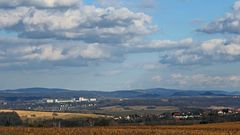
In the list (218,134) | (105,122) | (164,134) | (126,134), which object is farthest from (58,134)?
(105,122)

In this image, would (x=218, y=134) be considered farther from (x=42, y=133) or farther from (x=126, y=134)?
(x=42, y=133)

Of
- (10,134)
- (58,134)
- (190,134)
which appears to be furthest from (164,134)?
(10,134)

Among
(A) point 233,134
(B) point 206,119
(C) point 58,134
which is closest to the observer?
(C) point 58,134

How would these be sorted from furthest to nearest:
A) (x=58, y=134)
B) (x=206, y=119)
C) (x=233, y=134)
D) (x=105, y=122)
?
1. (x=206, y=119)
2. (x=105, y=122)
3. (x=233, y=134)
4. (x=58, y=134)

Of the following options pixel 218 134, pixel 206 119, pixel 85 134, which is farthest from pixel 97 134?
pixel 206 119

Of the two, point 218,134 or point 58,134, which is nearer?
point 58,134

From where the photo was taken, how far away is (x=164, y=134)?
5197 cm

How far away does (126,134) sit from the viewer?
167ft

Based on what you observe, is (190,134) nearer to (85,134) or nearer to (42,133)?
(85,134)

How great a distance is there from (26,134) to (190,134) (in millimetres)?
16399

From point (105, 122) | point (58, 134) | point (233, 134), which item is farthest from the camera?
point (105, 122)

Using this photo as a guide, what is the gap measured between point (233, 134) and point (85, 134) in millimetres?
15386

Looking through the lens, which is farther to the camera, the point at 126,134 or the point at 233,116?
the point at 233,116

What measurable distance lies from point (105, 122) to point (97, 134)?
188 feet
